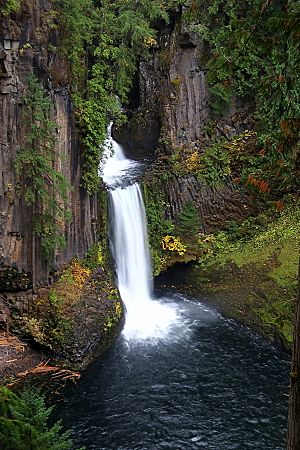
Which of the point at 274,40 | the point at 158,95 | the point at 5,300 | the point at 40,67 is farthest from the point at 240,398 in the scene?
the point at 158,95

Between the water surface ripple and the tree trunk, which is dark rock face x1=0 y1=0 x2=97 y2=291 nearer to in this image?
the water surface ripple

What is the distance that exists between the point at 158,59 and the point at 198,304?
1117 centimetres

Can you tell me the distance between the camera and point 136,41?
1991 cm

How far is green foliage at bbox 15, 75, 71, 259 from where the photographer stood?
12953 millimetres

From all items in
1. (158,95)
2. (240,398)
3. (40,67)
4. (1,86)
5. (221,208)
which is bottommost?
(240,398)

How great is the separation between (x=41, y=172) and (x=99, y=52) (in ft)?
20.9

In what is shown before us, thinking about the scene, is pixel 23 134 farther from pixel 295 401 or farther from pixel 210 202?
pixel 295 401

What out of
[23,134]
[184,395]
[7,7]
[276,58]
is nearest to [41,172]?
[23,134]

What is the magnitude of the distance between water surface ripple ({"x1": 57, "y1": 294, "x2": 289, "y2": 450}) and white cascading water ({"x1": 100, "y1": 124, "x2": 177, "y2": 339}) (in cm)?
152

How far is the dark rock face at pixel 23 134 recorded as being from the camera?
503 inches

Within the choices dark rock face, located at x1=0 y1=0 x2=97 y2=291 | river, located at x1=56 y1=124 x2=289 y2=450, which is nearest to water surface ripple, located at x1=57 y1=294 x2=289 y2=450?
river, located at x1=56 y1=124 x2=289 y2=450

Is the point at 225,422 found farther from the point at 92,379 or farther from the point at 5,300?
the point at 5,300

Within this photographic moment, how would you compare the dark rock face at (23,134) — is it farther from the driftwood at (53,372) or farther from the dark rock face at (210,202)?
the dark rock face at (210,202)

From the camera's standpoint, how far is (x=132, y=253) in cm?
1853
